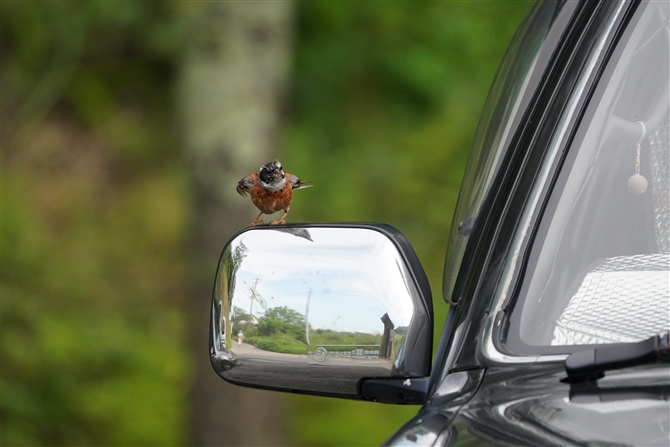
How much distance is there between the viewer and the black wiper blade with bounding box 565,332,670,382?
3.78ft

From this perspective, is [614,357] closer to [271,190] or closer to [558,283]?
[558,283]

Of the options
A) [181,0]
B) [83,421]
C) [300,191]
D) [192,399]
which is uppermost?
[181,0]

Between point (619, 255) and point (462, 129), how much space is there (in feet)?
21.2

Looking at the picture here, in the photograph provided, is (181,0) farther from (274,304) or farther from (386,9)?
(274,304)

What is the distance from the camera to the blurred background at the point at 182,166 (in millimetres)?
5043

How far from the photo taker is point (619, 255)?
4.61 feet

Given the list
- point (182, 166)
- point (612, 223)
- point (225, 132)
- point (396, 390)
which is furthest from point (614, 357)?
point (182, 166)

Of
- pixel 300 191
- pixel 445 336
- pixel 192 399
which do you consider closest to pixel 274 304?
pixel 445 336

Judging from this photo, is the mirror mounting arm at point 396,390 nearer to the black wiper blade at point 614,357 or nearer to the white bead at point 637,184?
the black wiper blade at point 614,357

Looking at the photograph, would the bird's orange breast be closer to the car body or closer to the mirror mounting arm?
the car body

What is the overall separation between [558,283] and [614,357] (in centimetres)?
23

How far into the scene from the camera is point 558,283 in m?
1.39

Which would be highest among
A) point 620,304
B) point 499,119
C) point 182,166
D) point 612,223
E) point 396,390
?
point 499,119

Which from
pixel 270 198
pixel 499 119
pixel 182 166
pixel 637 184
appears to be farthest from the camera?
pixel 182 166
